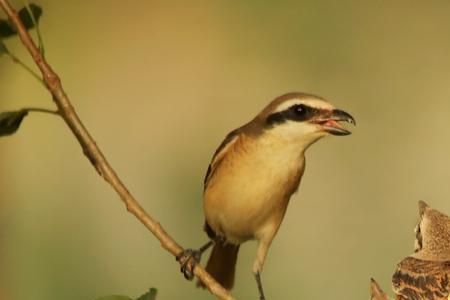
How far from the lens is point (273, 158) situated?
1.71 metres

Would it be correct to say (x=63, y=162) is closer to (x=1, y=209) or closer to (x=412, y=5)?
(x=1, y=209)

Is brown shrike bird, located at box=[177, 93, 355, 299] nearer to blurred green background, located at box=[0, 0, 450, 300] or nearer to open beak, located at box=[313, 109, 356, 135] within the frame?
open beak, located at box=[313, 109, 356, 135]

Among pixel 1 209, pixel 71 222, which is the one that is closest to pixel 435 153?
pixel 71 222

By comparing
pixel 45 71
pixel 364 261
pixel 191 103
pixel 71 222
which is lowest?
pixel 364 261

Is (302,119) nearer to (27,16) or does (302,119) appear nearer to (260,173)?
(260,173)

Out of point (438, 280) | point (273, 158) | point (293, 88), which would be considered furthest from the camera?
point (293, 88)

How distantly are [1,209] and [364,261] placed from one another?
0.97 m

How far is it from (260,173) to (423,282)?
736 mm

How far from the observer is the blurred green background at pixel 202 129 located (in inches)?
99.0

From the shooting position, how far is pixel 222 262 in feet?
6.42

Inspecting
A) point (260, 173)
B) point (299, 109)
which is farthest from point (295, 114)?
point (260, 173)

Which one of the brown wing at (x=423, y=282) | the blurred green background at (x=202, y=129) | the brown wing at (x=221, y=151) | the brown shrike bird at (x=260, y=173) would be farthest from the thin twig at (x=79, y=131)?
the blurred green background at (x=202, y=129)

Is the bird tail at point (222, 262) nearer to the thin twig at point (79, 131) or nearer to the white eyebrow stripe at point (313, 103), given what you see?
the white eyebrow stripe at point (313, 103)

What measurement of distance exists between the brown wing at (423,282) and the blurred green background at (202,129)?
1.46 metres
